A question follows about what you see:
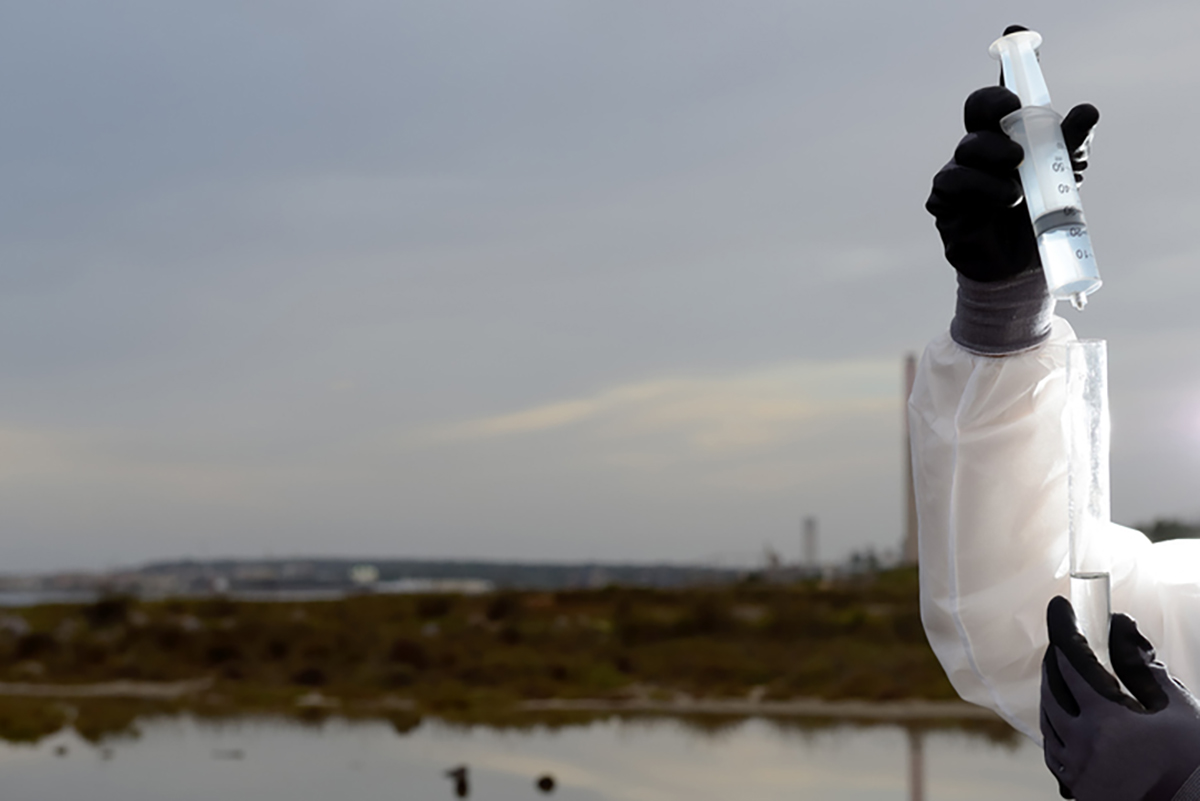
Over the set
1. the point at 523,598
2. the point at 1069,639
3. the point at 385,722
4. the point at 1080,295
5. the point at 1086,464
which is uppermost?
the point at 1080,295

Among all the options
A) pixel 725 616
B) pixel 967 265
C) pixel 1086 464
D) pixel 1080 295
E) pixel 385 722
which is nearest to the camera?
pixel 1080 295

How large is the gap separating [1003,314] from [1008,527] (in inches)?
14.9

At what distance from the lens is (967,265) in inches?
64.7

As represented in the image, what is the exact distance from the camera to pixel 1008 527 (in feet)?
5.95

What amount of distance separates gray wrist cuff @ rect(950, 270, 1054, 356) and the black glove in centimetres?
2

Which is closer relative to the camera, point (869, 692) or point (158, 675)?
point (869, 692)

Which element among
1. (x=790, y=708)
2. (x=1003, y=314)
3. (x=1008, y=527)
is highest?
(x=1003, y=314)

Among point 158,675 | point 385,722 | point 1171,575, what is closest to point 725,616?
point 385,722

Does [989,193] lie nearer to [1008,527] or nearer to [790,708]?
[1008,527]

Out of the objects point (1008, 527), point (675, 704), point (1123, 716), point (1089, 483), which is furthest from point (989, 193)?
point (675, 704)

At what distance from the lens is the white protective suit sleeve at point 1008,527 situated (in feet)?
5.87

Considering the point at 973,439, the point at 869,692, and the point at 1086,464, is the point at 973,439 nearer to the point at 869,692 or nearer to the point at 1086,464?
the point at 1086,464

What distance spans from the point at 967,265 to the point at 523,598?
395 inches

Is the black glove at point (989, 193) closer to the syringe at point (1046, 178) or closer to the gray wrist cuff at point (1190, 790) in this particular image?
the syringe at point (1046, 178)
